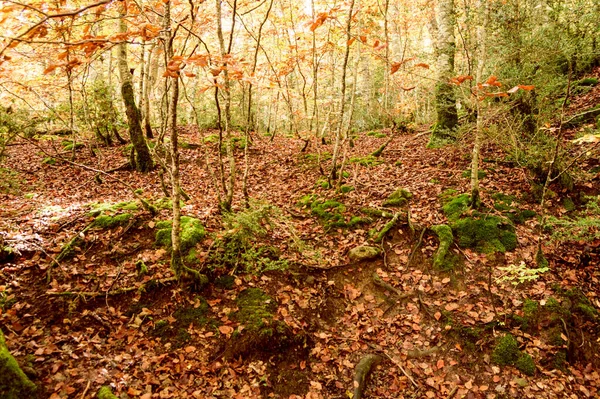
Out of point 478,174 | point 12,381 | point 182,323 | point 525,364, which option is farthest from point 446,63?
point 12,381

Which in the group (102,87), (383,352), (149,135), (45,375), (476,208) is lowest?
(383,352)

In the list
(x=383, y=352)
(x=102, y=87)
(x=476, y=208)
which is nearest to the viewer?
(x=383, y=352)

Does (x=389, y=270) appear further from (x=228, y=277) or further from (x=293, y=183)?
(x=293, y=183)

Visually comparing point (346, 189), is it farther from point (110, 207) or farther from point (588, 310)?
point (110, 207)

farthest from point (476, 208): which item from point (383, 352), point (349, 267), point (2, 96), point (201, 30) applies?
point (2, 96)

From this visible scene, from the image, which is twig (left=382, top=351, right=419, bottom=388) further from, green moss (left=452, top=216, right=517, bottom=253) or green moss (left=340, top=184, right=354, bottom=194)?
green moss (left=340, top=184, right=354, bottom=194)

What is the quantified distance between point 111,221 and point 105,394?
3254 mm

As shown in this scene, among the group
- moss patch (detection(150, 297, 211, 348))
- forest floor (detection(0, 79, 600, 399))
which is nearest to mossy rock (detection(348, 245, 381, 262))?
forest floor (detection(0, 79, 600, 399))

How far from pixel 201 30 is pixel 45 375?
1092 centimetres

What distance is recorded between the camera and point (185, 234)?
5844 millimetres

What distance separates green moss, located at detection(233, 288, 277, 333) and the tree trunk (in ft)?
22.9

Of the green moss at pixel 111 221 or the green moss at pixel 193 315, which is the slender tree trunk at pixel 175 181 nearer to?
the green moss at pixel 193 315

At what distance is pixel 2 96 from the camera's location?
539 inches

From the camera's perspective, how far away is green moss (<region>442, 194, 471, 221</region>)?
6691 mm
